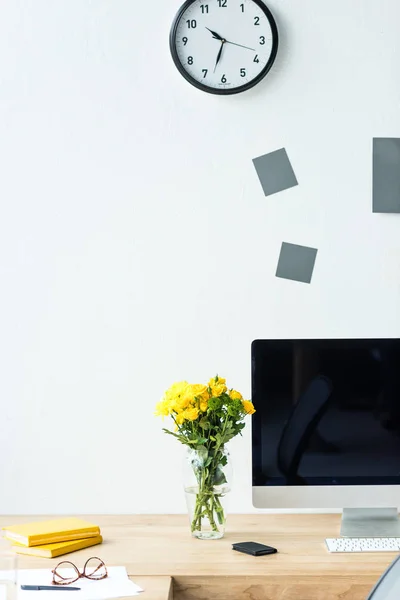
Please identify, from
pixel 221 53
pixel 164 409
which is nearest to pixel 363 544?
pixel 164 409

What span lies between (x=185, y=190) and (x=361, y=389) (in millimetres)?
739

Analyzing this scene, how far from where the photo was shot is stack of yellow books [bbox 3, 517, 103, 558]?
5.75 ft

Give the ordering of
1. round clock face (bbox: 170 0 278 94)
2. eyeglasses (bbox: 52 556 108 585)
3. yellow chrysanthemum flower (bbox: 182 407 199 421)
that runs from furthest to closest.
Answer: round clock face (bbox: 170 0 278 94) < yellow chrysanthemum flower (bbox: 182 407 199 421) < eyeglasses (bbox: 52 556 108 585)

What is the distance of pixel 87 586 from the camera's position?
4.99ft

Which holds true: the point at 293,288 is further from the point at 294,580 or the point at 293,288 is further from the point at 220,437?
the point at 294,580

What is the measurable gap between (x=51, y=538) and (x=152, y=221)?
2.91ft

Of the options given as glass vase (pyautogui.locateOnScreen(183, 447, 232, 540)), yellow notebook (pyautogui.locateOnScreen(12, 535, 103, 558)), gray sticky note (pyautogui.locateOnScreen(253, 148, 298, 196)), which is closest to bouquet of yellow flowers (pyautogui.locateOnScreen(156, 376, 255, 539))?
glass vase (pyautogui.locateOnScreen(183, 447, 232, 540))

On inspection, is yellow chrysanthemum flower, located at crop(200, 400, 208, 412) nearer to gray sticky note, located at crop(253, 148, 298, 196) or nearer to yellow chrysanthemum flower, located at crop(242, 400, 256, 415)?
yellow chrysanthemum flower, located at crop(242, 400, 256, 415)

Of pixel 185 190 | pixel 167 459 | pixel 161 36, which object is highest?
pixel 161 36

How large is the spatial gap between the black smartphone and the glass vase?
0.11 metres

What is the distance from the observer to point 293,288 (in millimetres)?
2176

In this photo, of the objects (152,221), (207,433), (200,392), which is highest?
(152,221)

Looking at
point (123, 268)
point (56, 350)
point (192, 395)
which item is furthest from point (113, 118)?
point (192, 395)

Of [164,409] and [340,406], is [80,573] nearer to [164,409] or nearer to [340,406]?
[164,409]
